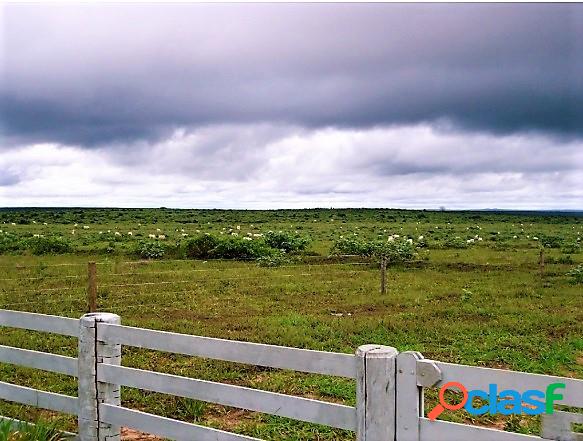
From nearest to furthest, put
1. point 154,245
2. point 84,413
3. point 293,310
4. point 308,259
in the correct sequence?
point 84,413 < point 293,310 < point 308,259 < point 154,245

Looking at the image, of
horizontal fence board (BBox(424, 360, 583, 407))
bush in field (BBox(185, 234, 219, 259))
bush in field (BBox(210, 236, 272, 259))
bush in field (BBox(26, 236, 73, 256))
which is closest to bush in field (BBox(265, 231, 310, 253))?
bush in field (BBox(210, 236, 272, 259))

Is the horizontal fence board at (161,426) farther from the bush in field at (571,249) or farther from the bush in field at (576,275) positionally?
the bush in field at (571,249)

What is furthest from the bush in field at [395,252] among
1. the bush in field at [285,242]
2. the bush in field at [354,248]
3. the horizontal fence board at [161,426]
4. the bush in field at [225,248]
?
the horizontal fence board at [161,426]

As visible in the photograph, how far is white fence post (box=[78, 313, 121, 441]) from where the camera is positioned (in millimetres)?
5133

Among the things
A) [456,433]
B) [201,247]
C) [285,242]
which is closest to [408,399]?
[456,433]

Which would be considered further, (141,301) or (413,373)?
(141,301)

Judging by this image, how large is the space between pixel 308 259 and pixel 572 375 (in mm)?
14762

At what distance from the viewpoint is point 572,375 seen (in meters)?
8.87

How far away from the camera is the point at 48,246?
25953 millimetres

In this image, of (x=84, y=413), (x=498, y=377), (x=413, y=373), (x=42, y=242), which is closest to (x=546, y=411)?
(x=498, y=377)

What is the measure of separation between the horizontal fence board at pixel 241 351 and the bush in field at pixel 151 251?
18916 millimetres

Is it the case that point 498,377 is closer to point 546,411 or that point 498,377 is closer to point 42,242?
point 546,411

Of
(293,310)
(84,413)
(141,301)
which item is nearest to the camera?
(84,413)

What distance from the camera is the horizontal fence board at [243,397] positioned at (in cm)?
400
